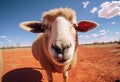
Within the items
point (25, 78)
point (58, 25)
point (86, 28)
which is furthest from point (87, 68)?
point (58, 25)

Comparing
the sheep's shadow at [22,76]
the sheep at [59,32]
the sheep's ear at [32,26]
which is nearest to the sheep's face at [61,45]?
the sheep at [59,32]

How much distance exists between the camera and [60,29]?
3510mm

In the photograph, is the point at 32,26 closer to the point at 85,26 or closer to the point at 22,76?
the point at 85,26

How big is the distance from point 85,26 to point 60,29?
4.86 ft

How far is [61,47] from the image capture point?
3.09 m

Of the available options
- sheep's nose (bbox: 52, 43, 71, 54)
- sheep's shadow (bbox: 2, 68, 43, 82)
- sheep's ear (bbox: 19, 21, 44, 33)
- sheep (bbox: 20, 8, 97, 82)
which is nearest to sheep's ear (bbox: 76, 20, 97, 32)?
sheep (bbox: 20, 8, 97, 82)

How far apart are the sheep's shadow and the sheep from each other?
7.18 ft

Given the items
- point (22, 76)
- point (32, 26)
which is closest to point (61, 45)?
point (32, 26)

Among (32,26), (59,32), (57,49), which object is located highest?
(32,26)

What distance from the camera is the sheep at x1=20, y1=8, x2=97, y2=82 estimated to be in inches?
125

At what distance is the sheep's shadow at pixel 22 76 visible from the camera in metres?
7.46

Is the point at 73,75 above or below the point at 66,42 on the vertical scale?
below

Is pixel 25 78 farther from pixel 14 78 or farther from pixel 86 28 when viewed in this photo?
pixel 86 28

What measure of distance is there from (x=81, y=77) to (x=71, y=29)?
3.55 metres
